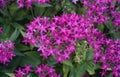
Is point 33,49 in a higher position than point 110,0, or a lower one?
lower

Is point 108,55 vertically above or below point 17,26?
below

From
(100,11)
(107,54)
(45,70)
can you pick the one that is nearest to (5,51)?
(45,70)

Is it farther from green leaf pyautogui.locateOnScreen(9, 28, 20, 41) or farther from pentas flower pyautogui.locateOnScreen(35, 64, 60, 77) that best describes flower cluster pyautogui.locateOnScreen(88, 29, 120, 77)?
green leaf pyautogui.locateOnScreen(9, 28, 20, 41)

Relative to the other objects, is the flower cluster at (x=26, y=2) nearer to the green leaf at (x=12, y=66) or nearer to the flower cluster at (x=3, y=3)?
the flower cluster at (x=3, y=3)

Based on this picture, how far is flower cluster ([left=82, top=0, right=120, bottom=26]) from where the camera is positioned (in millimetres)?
2549

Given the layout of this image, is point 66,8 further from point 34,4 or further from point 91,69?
point 91,69

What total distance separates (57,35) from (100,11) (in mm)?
617

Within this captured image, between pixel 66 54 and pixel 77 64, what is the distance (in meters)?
0.22

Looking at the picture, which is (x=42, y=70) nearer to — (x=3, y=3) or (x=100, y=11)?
(x=3, y=3)

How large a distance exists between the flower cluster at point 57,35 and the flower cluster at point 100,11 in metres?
0.35

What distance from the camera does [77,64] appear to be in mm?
2283

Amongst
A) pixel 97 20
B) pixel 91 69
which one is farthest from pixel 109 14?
pixel 91 69

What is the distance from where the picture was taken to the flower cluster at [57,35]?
2.09 meters

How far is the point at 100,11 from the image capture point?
101 inches
